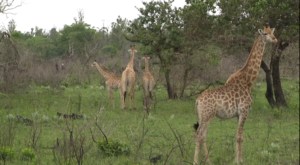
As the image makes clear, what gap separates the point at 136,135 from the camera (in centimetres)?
1027

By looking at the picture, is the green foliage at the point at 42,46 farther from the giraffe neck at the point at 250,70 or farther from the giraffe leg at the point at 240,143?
the giraffe leg at the point at 240,143

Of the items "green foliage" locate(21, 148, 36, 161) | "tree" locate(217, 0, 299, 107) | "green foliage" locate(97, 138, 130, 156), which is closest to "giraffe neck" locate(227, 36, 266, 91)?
"green foliage" locate(97, 138, 130, 156)

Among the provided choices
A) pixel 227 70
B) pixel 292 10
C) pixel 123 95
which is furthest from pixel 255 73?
pixel 227 70

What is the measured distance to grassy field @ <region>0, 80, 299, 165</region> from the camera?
733cm

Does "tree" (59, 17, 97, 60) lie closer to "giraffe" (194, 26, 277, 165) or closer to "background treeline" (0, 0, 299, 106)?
"background treeline" (0, 0, 299, 106)

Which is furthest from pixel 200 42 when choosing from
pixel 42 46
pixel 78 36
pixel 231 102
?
pixel 42 46

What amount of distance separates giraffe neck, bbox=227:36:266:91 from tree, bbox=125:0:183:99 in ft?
31.0

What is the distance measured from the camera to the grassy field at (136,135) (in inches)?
289

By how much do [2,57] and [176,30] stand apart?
26.1 feet

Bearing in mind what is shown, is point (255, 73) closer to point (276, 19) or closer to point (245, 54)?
point (276, 19)

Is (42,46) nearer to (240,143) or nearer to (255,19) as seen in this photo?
(255,19)

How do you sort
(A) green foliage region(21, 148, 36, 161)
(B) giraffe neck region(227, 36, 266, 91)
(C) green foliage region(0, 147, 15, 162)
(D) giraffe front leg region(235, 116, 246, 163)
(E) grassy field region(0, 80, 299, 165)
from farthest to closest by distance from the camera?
(B) giraffe neck region(227, 36, 266, 91)
(D) giraffe front leg region(235, 116, 246, 163)
(A) green foliage region(21, 148, 36, 161)
(E) grassy field region(0, 80, 299, 165)
(C) green foliage region(0, 147, 15, 162)

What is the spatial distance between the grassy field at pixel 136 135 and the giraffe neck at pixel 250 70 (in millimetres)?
1293

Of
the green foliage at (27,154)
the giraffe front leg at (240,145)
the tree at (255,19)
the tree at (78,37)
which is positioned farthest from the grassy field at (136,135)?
the tree at (78,37)
